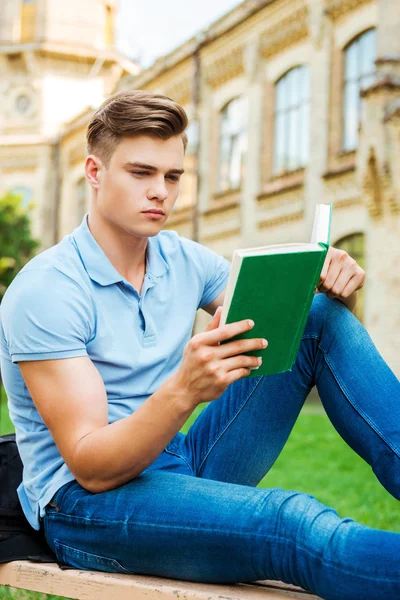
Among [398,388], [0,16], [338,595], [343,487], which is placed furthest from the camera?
[0,16]

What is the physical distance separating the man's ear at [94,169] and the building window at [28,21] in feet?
105

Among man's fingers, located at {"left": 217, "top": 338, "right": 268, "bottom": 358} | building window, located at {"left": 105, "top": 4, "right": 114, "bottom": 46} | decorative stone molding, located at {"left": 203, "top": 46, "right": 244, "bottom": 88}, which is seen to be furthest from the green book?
building window, located at {"left": 105, "top": 4, "right": 114, "bottom": 46}

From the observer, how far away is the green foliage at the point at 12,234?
85.0 feet

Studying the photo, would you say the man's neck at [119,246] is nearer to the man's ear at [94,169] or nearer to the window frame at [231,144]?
the man's ear at [94,169]

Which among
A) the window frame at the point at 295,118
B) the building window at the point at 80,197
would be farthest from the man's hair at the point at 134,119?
the building window at the point at 80,197

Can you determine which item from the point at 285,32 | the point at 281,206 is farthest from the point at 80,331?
the point at 285,32

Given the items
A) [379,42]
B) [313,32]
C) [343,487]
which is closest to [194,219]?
[313,32]

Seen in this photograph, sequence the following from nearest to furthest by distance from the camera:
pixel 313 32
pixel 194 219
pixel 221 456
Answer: pixel 221 456
pixel 313 32
pixel 194 219

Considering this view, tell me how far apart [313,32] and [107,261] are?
1588 cm

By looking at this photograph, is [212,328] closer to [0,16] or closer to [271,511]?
[271,511]

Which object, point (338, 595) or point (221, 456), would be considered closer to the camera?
point (338, 595)

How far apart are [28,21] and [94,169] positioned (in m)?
32.9

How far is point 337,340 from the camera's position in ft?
8.25

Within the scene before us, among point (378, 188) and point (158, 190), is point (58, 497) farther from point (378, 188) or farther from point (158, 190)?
point (378, 188)
